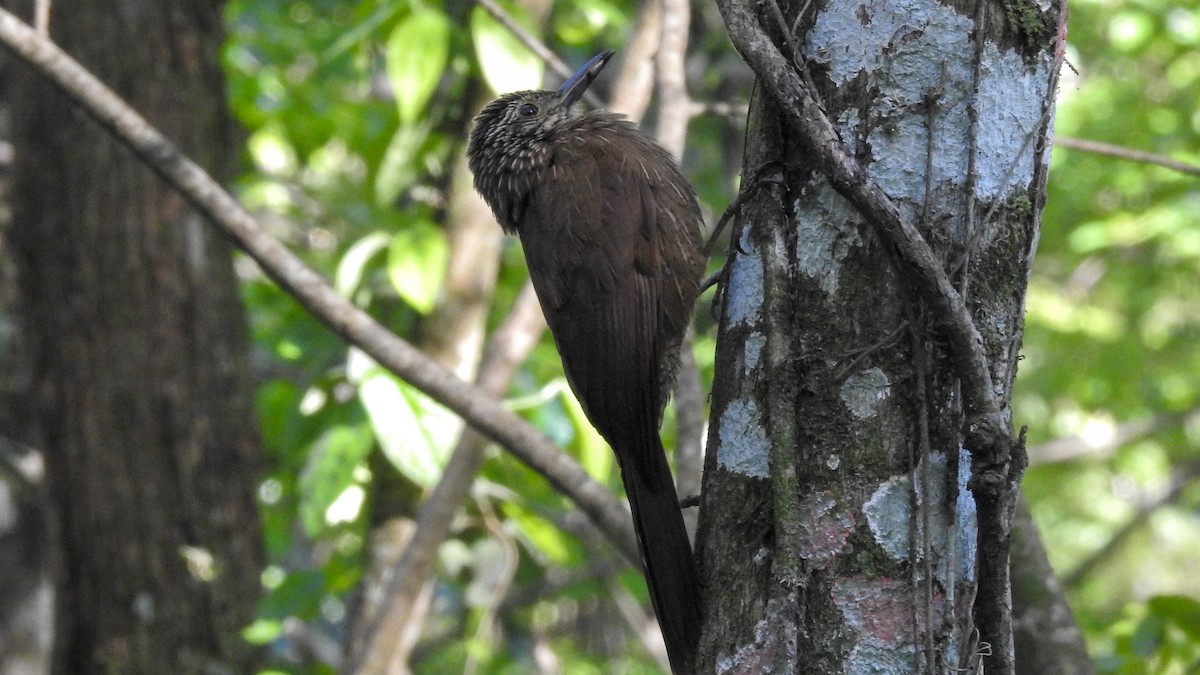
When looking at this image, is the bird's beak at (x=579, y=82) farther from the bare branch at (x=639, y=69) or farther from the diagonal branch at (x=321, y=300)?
the diagonal branch at (x=321, y=300)

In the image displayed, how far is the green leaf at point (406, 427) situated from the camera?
8.63 feet

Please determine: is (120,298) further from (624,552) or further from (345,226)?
(624,552)

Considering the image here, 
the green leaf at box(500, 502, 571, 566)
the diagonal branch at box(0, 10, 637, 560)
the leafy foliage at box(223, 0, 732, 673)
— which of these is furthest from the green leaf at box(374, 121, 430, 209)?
the diagonal branch at box(0, 10, 637, 560)

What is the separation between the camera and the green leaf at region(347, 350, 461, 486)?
2.63 m

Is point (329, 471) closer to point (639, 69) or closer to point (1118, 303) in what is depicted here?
point (639, 69)

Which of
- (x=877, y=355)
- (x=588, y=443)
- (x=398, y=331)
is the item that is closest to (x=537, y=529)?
(x=588, y=443)

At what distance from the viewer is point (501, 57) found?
2971mm

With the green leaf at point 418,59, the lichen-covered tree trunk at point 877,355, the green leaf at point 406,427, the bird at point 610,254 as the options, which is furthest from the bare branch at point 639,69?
the lichen-covered tree trunk at point 877,355

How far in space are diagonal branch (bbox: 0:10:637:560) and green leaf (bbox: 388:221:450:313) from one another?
59 cm

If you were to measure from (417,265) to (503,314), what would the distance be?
2.02 meters

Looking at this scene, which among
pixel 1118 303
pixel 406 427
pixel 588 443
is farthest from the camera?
pixel 1118 303

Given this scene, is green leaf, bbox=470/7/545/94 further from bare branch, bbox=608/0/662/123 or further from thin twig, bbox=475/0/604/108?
bare branch, bbox=608/0/662/123

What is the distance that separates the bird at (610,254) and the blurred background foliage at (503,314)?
357mm

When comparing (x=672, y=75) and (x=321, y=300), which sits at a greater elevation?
(x=672, y=75)
